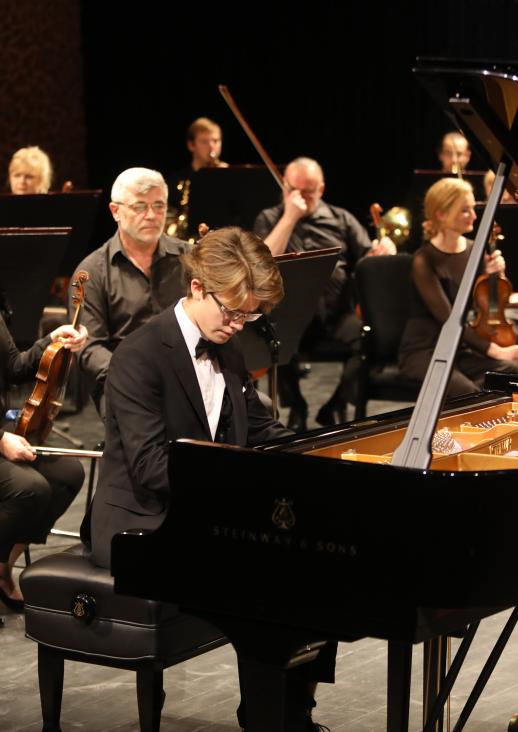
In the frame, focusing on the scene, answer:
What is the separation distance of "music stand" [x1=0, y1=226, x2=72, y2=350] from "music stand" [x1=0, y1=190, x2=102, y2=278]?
0.59 metres

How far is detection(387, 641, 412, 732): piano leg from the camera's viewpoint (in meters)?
2.40

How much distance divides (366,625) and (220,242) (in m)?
0.87

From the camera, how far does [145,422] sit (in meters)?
2.71

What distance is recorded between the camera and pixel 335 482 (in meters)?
2.20

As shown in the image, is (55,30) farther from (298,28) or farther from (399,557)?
(399,557)

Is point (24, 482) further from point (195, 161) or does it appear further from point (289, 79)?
point (289, 79)

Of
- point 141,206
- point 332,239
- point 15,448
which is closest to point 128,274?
point 141,206

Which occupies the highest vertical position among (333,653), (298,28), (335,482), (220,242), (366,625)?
(298,28)

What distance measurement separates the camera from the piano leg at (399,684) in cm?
240

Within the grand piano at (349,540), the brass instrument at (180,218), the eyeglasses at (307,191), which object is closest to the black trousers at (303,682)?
the grand piano at (349,540)

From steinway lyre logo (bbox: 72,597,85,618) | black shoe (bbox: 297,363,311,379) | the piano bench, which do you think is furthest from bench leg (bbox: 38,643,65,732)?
black shoe (bbox: 297,363,311,379)

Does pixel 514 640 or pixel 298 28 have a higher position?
pixel 298 28

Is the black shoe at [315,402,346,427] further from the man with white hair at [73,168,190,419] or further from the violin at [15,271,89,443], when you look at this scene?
the violin at [15,271,89,443]

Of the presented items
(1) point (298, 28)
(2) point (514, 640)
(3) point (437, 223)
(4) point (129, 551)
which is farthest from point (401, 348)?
(1) point (298, 28)
